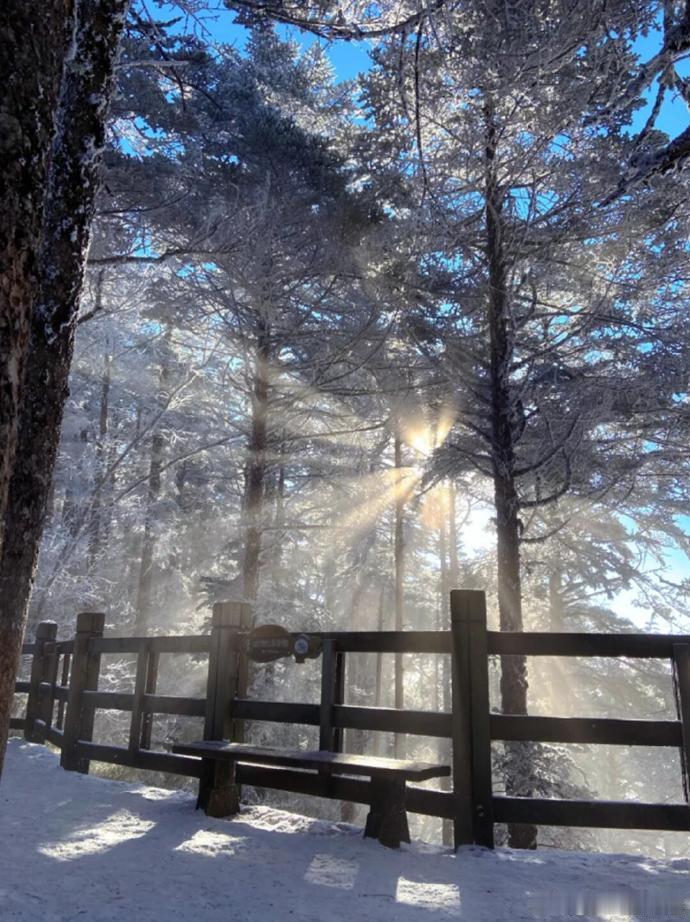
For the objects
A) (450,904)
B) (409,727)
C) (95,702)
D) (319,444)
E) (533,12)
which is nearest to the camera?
(450,904)

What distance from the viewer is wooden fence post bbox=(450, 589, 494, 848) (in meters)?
4.25

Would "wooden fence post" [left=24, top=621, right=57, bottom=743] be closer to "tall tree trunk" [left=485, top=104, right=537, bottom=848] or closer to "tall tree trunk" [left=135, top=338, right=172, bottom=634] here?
"tall tree trunk" [left=485, top=104, right=537, bottom=848]

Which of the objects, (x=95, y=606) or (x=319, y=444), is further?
(x=95, y=606)

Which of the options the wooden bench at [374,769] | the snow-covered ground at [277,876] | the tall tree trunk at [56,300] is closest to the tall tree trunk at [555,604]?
the snow-covered ground at [277,876]

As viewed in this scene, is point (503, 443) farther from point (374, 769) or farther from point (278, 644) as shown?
point (374, 769)

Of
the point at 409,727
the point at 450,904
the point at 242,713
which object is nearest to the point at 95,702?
the point at 242,713

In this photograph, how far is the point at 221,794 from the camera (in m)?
4.90

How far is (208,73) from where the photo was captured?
1510 cm

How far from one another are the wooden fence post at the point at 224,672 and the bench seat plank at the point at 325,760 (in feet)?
1.38

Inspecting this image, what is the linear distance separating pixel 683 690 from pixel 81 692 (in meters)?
5.76

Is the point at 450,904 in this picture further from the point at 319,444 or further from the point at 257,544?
the point at 319,444

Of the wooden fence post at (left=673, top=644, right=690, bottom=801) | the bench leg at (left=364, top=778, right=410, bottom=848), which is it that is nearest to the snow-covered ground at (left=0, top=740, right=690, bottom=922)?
the bench leg at (left=364, top=778, right=410, bottom=848)

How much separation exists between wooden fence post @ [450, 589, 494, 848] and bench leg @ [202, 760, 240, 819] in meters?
1.69

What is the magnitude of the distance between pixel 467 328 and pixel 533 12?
5.36 meters
